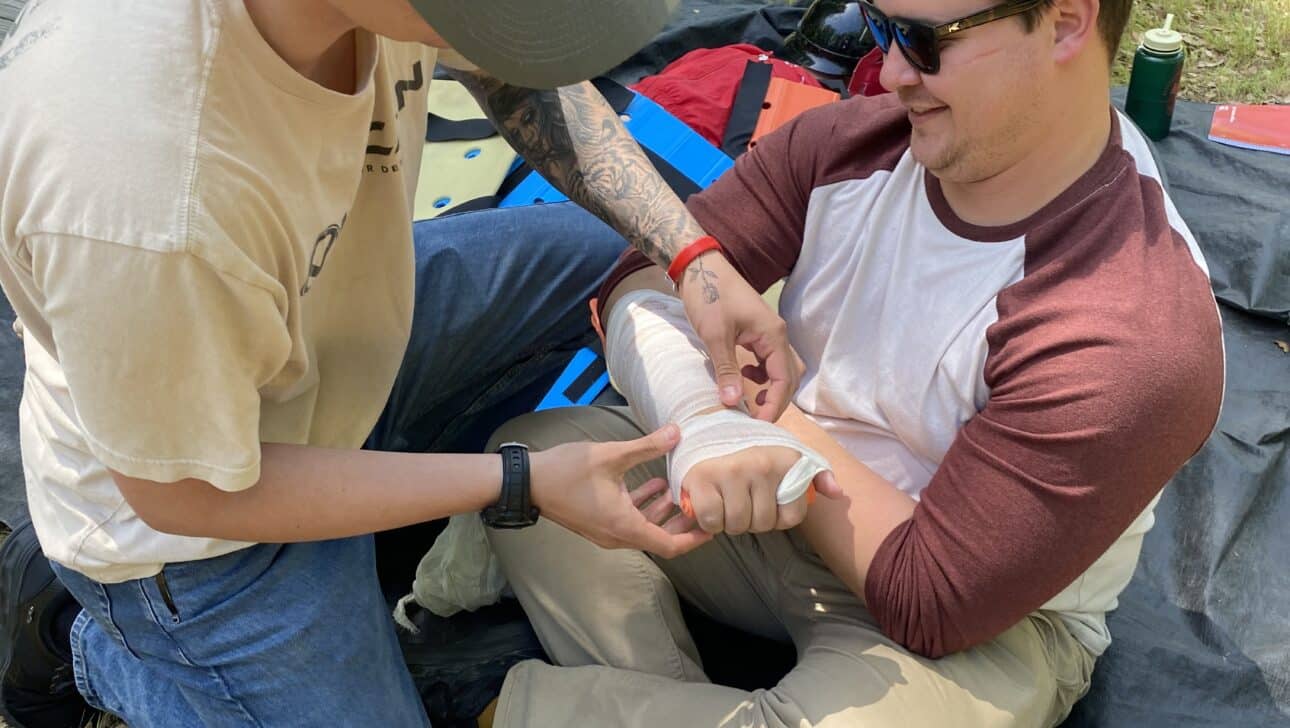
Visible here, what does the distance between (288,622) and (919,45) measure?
4.00ft

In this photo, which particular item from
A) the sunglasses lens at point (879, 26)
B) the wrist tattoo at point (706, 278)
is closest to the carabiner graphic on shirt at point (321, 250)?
the wrist tattoo at point (706, 278)

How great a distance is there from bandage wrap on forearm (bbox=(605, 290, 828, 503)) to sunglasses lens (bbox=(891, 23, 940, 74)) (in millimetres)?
552

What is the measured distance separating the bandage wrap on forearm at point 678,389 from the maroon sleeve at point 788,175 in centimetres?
15

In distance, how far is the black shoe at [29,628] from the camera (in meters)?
2.10

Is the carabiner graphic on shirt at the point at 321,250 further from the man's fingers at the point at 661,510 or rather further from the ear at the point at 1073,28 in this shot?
the ear at the point at 1073,28

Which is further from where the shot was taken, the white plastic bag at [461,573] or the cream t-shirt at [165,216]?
the white plastic bag at [461,573]

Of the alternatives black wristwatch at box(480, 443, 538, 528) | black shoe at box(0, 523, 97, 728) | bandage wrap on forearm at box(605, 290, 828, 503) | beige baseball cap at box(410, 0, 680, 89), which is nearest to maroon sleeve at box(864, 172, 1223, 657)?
bandage wrap on forearm at box(605, 290, 828, 503)

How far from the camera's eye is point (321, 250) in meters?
1.55

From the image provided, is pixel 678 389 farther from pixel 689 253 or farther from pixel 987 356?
pixel 987 356

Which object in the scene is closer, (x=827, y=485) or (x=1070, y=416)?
(x=1070, y=416)

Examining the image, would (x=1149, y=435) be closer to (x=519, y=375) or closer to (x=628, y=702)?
(x=628, y=702)

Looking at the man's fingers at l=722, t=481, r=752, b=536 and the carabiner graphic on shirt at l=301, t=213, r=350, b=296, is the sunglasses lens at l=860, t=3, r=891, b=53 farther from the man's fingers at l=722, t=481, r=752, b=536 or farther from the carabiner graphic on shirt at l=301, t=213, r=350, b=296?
the carabiner graphic on shirt at l=301, t=213, r=350, b=296

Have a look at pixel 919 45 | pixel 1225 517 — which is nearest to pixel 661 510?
pixel 919 45

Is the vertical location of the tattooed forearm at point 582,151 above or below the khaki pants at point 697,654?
above
